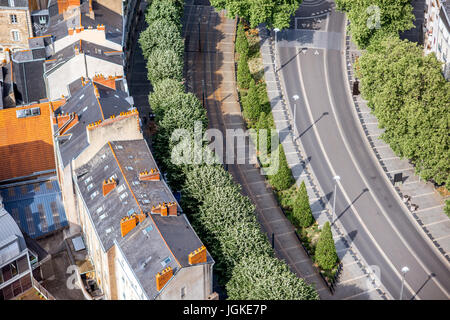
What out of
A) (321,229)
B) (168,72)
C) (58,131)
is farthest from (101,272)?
(168,72)

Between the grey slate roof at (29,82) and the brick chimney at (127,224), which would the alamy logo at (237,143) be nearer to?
the brick chimney at (127,224)

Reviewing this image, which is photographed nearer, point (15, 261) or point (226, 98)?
point (15, 261)

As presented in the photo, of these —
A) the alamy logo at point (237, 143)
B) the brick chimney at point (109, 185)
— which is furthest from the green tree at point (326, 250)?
the brick chimney at point (109, 185)

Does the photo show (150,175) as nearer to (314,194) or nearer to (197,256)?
(197,256)

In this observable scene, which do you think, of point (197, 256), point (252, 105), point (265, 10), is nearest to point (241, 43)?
point (265, 10)

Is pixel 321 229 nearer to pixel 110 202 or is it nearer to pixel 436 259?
pixel 436 259
